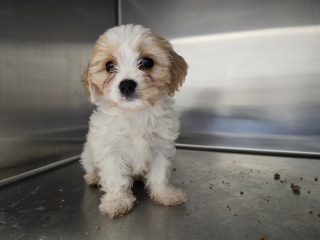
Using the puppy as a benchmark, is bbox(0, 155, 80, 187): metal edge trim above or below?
below

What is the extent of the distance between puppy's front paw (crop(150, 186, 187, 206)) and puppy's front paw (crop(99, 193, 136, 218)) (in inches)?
6.3

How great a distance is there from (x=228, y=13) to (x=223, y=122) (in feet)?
4.21

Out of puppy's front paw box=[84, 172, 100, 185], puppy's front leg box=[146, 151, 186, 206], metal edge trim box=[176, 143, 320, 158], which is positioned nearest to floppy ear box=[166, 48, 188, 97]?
puppy's front leg box=[146, 151, 186, 206]

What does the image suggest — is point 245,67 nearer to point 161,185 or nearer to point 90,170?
point 161,185

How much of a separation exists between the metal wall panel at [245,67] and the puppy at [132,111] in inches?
57.0

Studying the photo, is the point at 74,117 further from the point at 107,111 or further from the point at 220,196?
the point at 220,196

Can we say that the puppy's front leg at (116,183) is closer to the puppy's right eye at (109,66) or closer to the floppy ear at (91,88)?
the floppy ear at (91,88)

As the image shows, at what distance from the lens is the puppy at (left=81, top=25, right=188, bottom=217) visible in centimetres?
148

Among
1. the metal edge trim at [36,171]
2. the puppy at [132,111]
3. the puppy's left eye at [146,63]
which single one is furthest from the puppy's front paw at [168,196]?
the metal edge trim at [36,171]

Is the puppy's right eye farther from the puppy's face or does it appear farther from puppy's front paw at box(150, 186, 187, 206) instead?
puppy's front paw at box(150, 186, 187, 206)

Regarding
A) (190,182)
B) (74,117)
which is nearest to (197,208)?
(190,182)

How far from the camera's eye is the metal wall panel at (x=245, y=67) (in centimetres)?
275

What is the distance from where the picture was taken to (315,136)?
2756 mm

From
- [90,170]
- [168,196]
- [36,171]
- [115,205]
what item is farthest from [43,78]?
[168,196]
